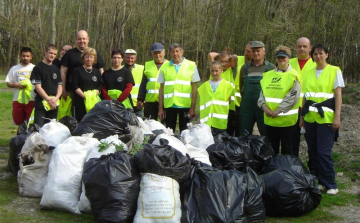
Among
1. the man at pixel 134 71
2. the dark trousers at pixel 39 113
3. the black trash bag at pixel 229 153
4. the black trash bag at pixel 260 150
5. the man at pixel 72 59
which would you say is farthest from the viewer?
the man at pixel 134 71

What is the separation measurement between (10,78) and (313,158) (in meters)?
4.93

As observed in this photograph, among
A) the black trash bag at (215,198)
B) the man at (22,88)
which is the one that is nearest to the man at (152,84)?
the man at (22,88)

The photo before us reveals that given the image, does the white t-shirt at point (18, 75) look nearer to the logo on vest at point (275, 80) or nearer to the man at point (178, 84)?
the man at point (178, 84)

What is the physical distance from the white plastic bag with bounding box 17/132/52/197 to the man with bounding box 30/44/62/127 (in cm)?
147

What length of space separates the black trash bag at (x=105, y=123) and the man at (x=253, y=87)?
1.66 metres

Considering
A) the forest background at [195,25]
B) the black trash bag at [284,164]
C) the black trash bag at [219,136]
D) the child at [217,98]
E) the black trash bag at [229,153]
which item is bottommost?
the black trash bag at [284,164]

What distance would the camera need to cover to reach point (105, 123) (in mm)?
5219

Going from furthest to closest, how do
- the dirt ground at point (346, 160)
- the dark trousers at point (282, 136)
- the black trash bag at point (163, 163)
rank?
1. the dark trousers at point (282, 136)
2. the dirt ground at point (346, 160)
3. the black trash bag at point (163, 163)

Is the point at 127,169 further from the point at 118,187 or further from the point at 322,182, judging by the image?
the point at 322,182

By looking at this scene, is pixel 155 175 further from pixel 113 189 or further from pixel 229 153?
pixel 229 153

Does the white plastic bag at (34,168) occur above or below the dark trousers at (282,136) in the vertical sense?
below

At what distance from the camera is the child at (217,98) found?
6172 mm

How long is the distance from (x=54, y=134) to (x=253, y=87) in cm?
270

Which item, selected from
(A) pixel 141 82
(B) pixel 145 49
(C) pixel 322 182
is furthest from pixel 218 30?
(C) pixel 322 182
